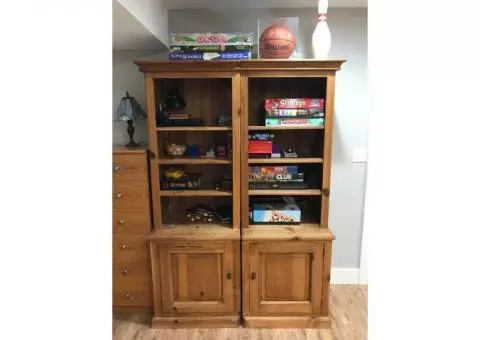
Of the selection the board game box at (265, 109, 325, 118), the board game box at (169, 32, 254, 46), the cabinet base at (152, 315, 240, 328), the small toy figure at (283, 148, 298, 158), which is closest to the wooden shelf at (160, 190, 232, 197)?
the small toy figure at (283, 148, 298, 158)

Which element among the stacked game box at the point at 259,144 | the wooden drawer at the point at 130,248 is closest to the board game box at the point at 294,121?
the stacked game box at the point at 259,144

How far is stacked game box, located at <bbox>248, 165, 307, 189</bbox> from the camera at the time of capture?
2.18 metres

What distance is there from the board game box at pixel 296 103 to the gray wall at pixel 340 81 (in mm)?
441

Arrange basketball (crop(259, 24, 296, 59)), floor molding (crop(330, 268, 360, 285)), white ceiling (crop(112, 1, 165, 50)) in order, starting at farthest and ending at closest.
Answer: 1. floor molding (crop(330, 268, 360, 285))
2. basketball (crop(259, 24, 296, 59))
3. white ceiling (crop(112, 1, 165, 50))

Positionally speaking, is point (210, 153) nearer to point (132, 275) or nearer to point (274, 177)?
point (274, 177)

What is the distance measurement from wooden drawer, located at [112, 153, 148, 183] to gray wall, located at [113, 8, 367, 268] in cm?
38

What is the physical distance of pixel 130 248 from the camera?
221 cm

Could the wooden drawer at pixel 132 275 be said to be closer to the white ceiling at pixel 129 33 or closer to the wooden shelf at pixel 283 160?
the wooden shelf at pixel 283 160

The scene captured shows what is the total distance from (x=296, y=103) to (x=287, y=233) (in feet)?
2.87

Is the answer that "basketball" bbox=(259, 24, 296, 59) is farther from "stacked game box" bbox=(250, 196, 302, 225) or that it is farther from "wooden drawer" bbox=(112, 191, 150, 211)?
"wooden drawer" bbox=(112, 191, 150, 211)

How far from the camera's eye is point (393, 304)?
0.53 metres

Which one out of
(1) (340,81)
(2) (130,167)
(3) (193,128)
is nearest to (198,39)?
(3) (193,128)

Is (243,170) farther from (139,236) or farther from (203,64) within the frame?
(139,236)

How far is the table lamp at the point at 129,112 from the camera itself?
2189 mm
